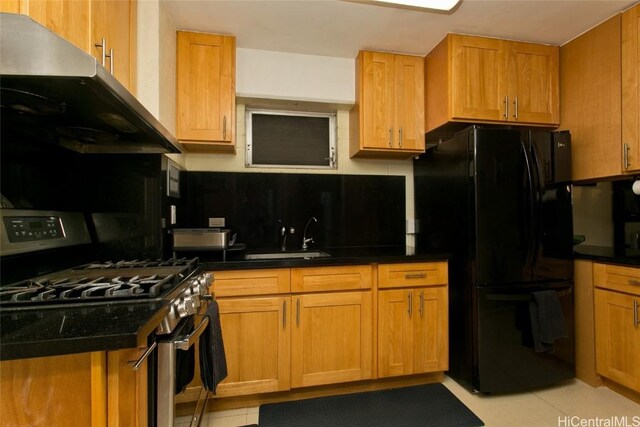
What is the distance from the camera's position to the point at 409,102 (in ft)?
7.21

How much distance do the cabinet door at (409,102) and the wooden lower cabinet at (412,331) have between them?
3.54 ft

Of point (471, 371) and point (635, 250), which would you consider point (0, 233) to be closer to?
point (471, 371)

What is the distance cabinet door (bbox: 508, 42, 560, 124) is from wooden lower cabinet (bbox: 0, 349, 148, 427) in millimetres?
2508

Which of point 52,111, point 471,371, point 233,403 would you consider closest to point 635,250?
point 471,371

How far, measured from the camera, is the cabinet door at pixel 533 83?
207 centimetres

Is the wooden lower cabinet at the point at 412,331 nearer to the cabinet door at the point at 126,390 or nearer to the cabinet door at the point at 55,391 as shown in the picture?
the cabinet door at the point at 126,390

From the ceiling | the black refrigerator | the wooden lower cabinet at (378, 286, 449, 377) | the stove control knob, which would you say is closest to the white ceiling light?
the ceiling

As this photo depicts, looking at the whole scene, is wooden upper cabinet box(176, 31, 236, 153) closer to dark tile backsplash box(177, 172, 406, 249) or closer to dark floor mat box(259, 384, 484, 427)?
dark tile backsplash box(177, 172, 406, 249)

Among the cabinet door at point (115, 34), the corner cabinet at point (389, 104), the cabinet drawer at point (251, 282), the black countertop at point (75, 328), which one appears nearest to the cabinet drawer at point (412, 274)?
the cabinet drawer at point (251, 282)

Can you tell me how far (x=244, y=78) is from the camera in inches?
83.7

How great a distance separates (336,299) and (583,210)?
2.10 m

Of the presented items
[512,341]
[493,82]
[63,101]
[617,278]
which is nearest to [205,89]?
[63,101]

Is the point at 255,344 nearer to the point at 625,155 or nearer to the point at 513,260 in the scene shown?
the point at 513,260

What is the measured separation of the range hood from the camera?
745mm
